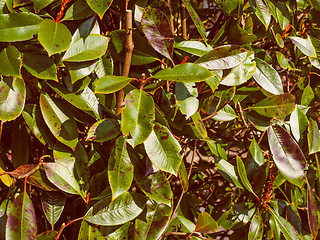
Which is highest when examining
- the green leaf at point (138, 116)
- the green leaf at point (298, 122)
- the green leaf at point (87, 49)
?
the green leaf at point (87, 49)

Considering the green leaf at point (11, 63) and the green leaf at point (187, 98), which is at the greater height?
the green leaf at point (11, 63)

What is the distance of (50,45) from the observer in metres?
0.67

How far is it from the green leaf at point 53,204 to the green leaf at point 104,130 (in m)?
0.22

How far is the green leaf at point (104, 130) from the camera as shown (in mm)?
743

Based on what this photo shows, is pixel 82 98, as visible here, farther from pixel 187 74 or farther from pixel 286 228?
pixel 286 228

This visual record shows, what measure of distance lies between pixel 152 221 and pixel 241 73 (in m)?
0.43

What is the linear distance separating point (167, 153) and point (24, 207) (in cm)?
34

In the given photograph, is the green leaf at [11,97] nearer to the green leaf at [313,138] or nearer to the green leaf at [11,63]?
the green leaf at [11,63]

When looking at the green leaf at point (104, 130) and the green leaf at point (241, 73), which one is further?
the green leaf at point (241, 73)

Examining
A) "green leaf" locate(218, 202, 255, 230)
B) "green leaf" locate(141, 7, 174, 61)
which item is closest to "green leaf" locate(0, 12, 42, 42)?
"green leaf" locate(141, 7, 174, 61)

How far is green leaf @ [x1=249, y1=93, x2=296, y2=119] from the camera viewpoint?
36.1 inches

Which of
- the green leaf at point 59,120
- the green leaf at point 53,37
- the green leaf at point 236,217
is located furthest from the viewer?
the green leaf at point 236,217

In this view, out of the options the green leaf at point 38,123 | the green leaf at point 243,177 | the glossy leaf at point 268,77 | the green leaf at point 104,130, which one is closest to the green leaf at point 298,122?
the glossy leaf at point 268,77

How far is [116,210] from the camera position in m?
0.81
